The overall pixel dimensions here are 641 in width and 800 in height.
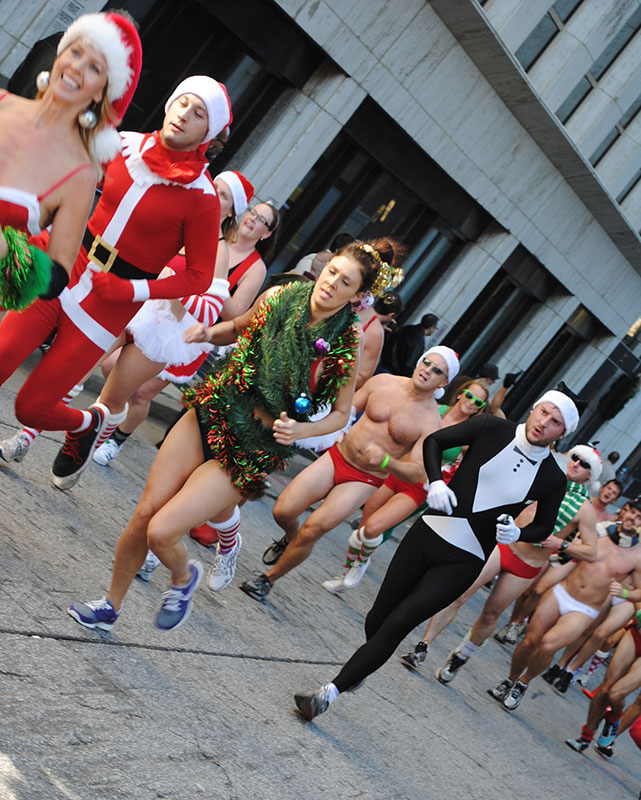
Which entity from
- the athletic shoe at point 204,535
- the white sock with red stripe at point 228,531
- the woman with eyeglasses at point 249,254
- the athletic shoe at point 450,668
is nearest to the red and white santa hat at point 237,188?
the woman with eyeglasses at point 249,254

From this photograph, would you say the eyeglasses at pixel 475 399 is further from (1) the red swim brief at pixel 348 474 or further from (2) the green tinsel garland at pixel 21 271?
(2) the green tinsel garland at pixel 21 271

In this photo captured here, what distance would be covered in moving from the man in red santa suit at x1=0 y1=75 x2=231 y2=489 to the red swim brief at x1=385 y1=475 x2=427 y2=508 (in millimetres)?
3339

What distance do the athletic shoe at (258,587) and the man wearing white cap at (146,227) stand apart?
2.34 m

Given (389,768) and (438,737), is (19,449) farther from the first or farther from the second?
(438,737)

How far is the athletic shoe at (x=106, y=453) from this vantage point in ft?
22.6

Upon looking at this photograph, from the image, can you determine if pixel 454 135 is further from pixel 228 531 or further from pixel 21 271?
pixel 21 271

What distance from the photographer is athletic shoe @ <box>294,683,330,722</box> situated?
4934mm

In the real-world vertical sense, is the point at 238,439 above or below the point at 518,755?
above

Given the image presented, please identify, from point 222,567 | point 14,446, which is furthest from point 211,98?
point 222,567

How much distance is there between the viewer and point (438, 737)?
6.27 meters

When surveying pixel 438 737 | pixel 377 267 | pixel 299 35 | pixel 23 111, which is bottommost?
pixel 438 737

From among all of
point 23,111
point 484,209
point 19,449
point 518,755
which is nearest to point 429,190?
point 484,209

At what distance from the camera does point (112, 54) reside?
379cm

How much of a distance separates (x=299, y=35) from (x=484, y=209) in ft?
19.8
